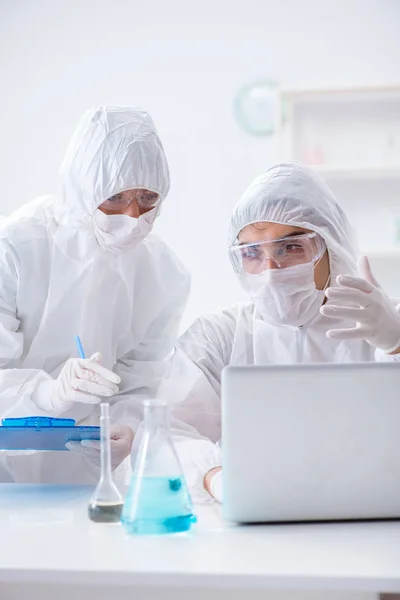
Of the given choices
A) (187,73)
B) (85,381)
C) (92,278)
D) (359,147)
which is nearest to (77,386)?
(85,381)

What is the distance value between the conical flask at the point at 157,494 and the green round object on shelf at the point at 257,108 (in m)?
3.08

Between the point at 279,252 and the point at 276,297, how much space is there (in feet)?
0.31

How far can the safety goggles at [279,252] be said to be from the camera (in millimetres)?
1713

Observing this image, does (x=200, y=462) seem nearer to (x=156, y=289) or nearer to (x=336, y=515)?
(x=336, y=515)

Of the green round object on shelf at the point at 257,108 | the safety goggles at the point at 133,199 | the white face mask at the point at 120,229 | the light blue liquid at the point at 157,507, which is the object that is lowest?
the light blue liquid at the point at 157,507

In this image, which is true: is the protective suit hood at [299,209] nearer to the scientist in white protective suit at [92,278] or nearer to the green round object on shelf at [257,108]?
the scientist in white protective suit at [92,278]

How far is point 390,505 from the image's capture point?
1.06m

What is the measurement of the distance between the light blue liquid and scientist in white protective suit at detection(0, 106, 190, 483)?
69 cm

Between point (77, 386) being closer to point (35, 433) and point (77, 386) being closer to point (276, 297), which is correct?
point (35, 433)

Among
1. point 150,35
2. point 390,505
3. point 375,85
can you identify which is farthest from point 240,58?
point 390,505

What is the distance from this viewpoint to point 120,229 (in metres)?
1.82

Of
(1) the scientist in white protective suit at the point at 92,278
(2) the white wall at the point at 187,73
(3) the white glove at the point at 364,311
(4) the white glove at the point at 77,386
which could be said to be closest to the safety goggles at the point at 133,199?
(1) the scientist in white protective suit at the point at 92,278

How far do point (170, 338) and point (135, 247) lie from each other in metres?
0.24

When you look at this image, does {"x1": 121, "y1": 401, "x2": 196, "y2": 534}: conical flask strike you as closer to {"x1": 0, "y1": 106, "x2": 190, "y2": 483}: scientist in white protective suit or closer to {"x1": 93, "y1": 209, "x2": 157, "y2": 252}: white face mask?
{"x1": 0, "y1": 106, "x2": 190, "y2": 483}: scientist in white protective suit
